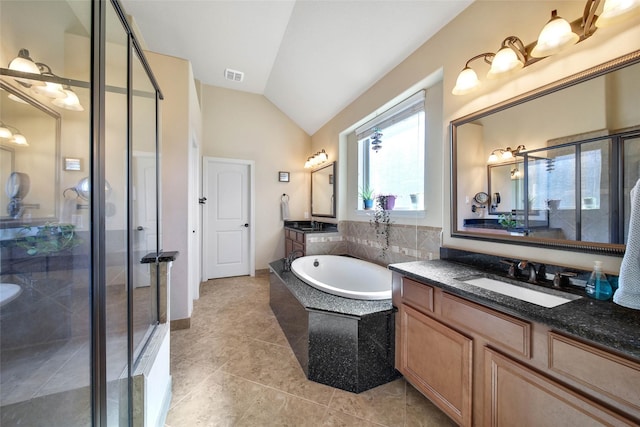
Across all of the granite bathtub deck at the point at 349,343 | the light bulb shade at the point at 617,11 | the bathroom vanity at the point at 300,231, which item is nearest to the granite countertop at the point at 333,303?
the granite bathtub deck at the point at 349,343

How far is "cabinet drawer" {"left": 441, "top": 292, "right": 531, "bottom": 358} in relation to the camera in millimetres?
922

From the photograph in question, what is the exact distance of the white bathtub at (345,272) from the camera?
8.18ft

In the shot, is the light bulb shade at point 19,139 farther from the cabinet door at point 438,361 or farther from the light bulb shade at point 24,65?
the cabinet door at point 438,361

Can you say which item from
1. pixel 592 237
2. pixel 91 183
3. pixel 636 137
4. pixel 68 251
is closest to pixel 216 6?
pixel 91 183

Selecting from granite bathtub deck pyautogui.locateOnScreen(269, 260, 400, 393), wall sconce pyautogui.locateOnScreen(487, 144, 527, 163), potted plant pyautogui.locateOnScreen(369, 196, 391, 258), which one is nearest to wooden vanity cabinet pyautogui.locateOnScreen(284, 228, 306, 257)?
potted plant pyautogui.locateOnScreen(369, 196, 391, 258)

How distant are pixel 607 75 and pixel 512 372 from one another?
1.37 meters

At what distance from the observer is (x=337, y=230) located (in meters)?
3.53

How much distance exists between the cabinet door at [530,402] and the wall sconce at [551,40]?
1455 millimetres

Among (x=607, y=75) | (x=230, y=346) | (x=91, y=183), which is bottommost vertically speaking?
(x=230, y=346)

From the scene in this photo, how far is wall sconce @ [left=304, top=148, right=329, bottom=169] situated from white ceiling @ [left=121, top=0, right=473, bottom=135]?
673 millimetres

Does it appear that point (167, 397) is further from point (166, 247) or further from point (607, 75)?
point (607, 75)

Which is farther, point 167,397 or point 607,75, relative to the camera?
point 167,397

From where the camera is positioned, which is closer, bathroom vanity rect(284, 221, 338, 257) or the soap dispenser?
the soap dispenser

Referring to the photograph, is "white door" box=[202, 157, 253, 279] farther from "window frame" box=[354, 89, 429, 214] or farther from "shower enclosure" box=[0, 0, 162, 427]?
"shower enclosure" box=[0, 0, 162, 427]
